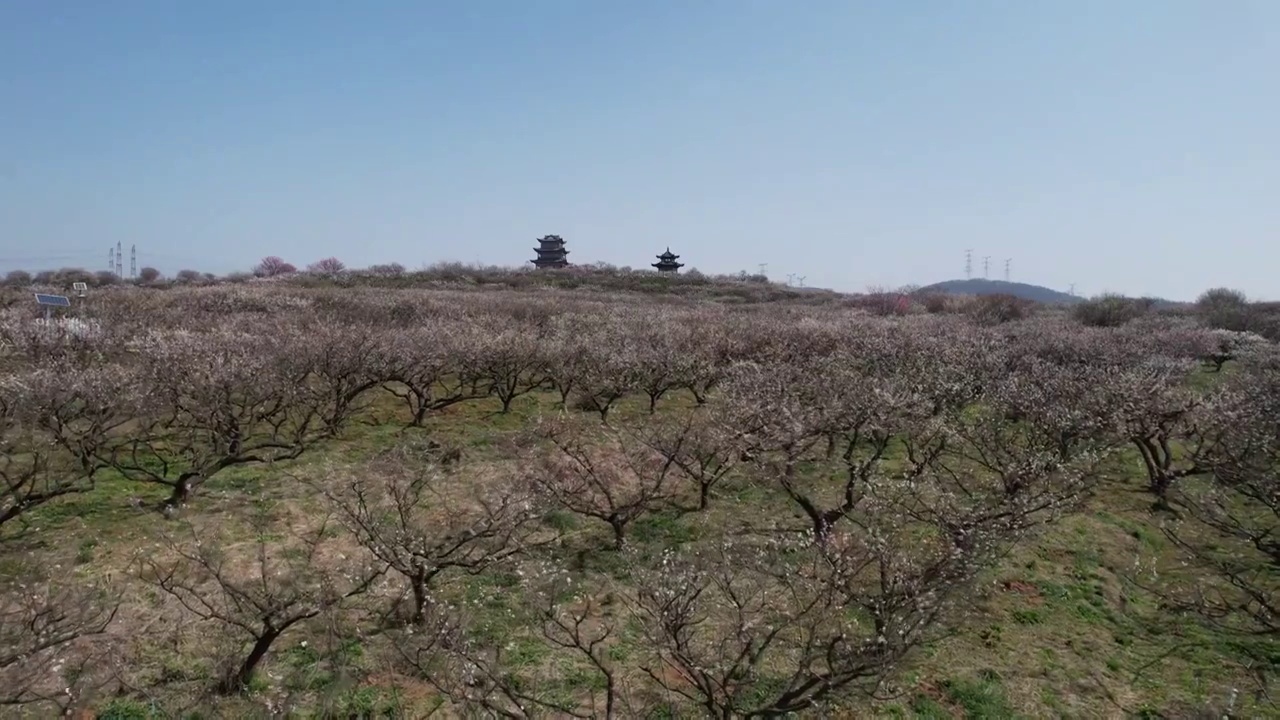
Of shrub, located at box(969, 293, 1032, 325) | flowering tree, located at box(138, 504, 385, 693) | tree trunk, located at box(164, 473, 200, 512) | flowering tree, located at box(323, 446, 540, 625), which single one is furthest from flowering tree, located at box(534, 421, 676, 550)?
shrub, located at box(969, 293, 1032, 325)

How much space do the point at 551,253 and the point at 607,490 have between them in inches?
3295

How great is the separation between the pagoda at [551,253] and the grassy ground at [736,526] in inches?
3168

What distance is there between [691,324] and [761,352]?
23.7 ft

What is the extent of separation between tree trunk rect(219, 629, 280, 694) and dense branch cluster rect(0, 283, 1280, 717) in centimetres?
3

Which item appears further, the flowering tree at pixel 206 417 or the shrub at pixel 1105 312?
the shrub at pixel 1105 312

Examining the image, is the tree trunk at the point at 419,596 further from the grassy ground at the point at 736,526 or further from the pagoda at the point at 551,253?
the pagoda at the point at 551,253

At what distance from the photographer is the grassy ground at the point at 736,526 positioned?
292 inches

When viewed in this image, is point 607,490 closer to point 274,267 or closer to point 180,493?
point 180,493

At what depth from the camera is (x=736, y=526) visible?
1238cm

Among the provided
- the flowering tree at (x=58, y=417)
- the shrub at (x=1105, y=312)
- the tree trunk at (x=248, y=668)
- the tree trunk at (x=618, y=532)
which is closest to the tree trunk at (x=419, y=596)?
the tree trunk at (x=248, y=668)

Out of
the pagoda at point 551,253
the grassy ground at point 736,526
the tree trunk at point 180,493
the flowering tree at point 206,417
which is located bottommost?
the grassy ground at point 736,526

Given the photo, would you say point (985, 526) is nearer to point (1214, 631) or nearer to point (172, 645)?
point (1214, 631)

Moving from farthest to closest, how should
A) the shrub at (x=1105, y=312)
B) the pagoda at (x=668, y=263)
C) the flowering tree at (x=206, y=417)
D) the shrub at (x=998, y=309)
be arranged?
1. the pagoda at (x=668, y=263)
2. the shrub at (x=1105, y=312)
3. the shrub at (x=998, y=309)
4. the flowering tree at (x=206, y=417)

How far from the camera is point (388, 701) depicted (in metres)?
7.26
